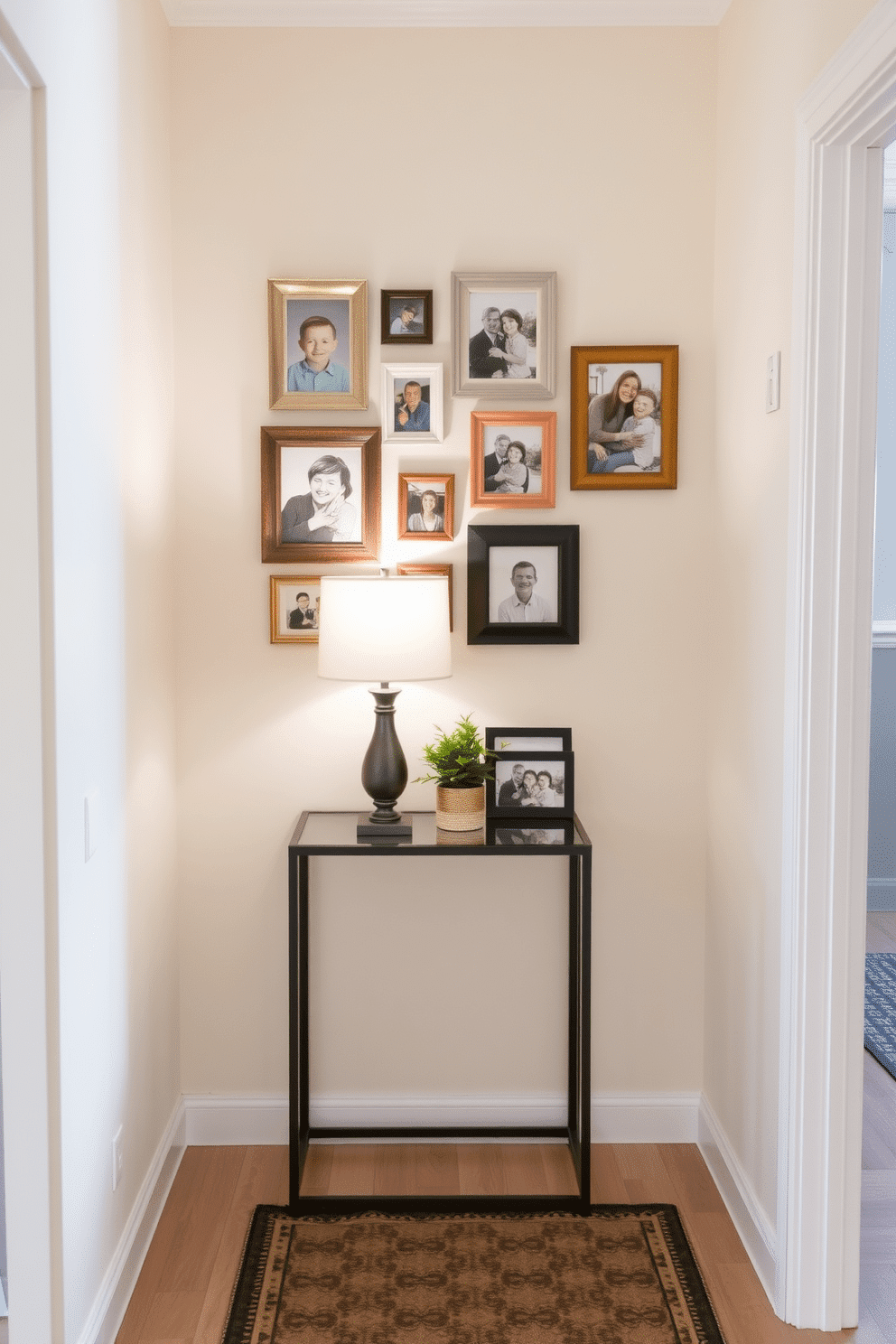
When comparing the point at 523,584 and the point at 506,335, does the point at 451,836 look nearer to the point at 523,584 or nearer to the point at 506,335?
the point at 523,584

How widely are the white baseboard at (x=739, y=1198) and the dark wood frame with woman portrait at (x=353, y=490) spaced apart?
163 centimetres

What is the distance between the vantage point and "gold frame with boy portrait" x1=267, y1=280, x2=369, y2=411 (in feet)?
8.66

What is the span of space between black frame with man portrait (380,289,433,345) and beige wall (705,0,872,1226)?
2.30 ft

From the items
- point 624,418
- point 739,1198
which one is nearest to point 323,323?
point 624,418

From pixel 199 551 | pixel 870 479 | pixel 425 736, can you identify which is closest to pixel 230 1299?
pixel 425 736

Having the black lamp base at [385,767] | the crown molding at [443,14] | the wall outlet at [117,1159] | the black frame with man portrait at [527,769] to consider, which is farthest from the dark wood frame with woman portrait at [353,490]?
the wall outlet at [117,1159]

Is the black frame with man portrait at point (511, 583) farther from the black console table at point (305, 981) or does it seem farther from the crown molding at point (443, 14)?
the crown molding at point (443, 14)

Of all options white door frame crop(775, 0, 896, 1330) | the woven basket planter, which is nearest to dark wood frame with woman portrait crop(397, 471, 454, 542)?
the woven basket planter

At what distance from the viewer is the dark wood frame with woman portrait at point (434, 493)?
2.67 meters

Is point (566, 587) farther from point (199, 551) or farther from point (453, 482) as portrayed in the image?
point (199, 551)

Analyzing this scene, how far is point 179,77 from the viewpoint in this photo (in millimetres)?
2623

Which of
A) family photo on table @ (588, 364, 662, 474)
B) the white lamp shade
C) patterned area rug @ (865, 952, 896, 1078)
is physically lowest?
patterned area rug @ (865, 952, 896, 1078)

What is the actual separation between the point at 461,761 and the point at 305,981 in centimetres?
68

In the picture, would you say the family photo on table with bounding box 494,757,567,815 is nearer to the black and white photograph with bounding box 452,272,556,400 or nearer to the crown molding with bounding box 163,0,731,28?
the black and white photograph with bounding box 452,272,556,400
